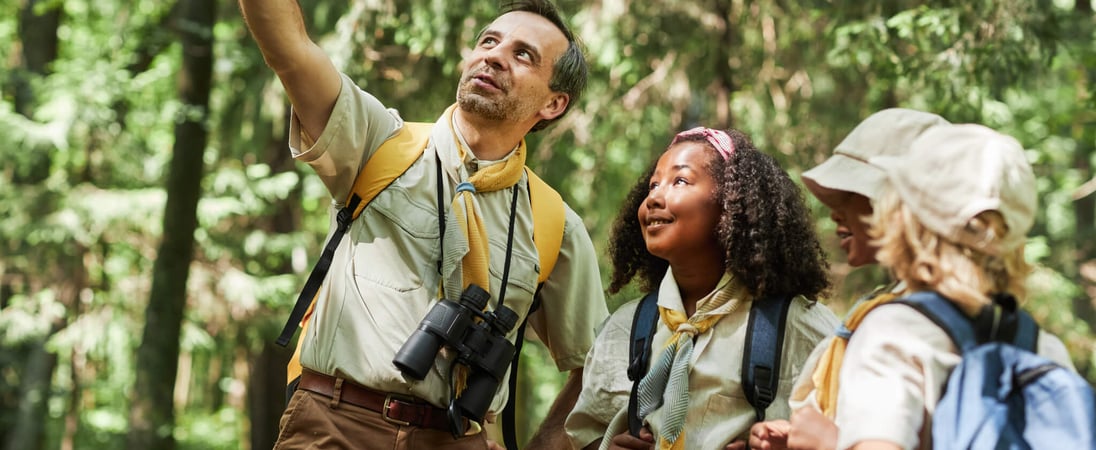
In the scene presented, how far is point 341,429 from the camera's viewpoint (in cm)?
364

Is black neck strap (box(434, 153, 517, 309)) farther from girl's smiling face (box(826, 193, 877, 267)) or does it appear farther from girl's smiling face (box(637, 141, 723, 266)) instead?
girl's smiling face (box(826, 193, 877, 267))

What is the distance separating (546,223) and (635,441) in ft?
3.21

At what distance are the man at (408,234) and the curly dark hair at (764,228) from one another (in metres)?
0.71

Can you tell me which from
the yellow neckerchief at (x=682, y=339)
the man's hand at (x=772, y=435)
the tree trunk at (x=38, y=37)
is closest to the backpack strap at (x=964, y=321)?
the man's hand at (x=772, y=435)

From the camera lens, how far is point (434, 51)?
28.6ft

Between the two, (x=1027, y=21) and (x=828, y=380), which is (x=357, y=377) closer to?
(x=828, y=380)

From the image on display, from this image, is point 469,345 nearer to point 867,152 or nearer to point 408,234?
point 408,234

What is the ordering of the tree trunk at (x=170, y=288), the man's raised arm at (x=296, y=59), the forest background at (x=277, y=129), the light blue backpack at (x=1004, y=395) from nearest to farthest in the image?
the light blue backpack at (x=1004, y=395) → the man's raised arm at (x=296, y=59) → the forest background at (x=277, y=129) → the tree trunk at (x=170, y=288)

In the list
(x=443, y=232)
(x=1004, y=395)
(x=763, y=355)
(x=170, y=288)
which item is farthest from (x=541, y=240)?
(x=170, y=288)

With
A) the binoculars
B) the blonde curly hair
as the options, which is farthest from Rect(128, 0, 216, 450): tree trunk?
the blonde curly hair

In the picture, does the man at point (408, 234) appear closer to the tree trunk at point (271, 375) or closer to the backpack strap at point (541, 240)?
the backpack strap at point (541, 240)

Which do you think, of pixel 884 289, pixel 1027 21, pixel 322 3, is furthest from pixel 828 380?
A: pixel 322 3

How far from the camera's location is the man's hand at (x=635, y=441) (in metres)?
3.44

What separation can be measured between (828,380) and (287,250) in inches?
430
